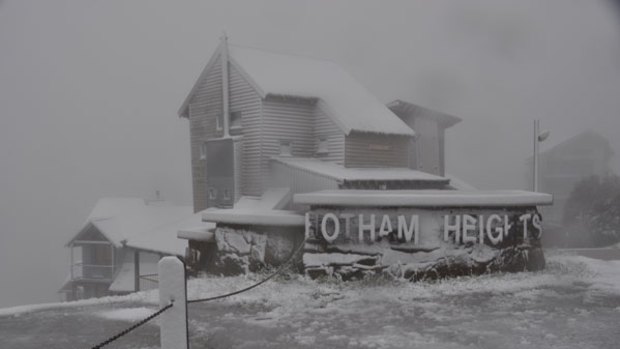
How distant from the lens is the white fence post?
4.30 m

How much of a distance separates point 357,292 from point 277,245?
1.89 m

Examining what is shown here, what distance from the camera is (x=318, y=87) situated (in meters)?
24.2

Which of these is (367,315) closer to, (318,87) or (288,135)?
(288,135)

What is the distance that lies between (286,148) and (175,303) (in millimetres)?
19115

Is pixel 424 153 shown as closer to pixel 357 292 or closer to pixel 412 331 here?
pixel 357 292

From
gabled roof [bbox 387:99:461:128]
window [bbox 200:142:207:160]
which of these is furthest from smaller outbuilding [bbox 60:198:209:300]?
gabled roof [bbox 387:99:461:128]

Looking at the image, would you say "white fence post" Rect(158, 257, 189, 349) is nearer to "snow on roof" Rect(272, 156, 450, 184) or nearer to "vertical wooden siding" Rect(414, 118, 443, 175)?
"snow on roof" Rect(272, 156, 450, 184)

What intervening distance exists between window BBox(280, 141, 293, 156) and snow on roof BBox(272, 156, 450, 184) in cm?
56

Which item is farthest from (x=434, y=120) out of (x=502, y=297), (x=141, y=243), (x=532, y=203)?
(x=502, y=297)

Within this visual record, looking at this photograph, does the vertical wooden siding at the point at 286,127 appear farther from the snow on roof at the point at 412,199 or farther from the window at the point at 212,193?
the snow on roof at the point at 412,199

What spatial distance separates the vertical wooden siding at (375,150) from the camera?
22453 mm

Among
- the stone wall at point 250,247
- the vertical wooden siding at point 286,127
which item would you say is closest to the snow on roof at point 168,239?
the vertical wooden siding at point 286,127

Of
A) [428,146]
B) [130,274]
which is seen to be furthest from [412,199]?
[130,274]

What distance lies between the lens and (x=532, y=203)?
9.13m
